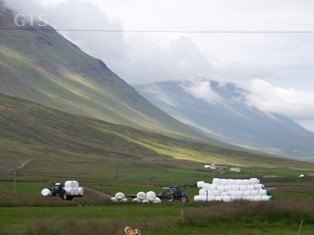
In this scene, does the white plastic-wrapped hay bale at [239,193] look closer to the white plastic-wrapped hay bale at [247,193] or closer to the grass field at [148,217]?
the white plastic-wrapped hay bale at [247,193]

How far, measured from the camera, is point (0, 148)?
18775cm

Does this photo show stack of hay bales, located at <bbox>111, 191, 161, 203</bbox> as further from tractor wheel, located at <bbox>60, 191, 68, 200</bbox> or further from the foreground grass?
the foreground grass

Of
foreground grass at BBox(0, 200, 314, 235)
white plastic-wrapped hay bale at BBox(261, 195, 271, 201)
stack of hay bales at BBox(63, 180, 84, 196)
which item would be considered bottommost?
foreground grass at BBox(0, 200, 314, 235)

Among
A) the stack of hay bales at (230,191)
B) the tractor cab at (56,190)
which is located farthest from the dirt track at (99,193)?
the stack of hay bales at (230,191)

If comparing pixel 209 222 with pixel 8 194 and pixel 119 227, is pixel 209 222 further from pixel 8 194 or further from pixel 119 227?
pixel 8 194

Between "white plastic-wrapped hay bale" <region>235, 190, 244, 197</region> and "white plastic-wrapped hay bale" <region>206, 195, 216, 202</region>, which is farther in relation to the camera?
"white plastic-wrapped hay bale" <region>235, 190, 244, 197</region>

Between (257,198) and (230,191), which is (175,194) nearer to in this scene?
(230,191)

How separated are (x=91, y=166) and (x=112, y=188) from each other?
230 feet

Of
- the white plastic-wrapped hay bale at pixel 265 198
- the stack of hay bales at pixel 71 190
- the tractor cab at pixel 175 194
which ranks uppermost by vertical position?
the stack of hay bales at pixel 71 190

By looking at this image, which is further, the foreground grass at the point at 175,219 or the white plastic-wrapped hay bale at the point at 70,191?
the white plastic-wrapped hay bale at the point at 70,191

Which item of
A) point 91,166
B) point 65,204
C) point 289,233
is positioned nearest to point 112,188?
point 65,204

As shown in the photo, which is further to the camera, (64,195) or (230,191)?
(64,195)

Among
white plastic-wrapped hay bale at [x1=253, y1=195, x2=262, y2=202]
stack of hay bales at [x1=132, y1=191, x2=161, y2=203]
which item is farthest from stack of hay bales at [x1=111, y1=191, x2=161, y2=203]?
white plastic-wrapped hay bale at [x1=253, y1=195, x2=262, y2=202]

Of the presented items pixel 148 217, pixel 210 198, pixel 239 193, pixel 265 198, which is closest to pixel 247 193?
pixel 239 193
